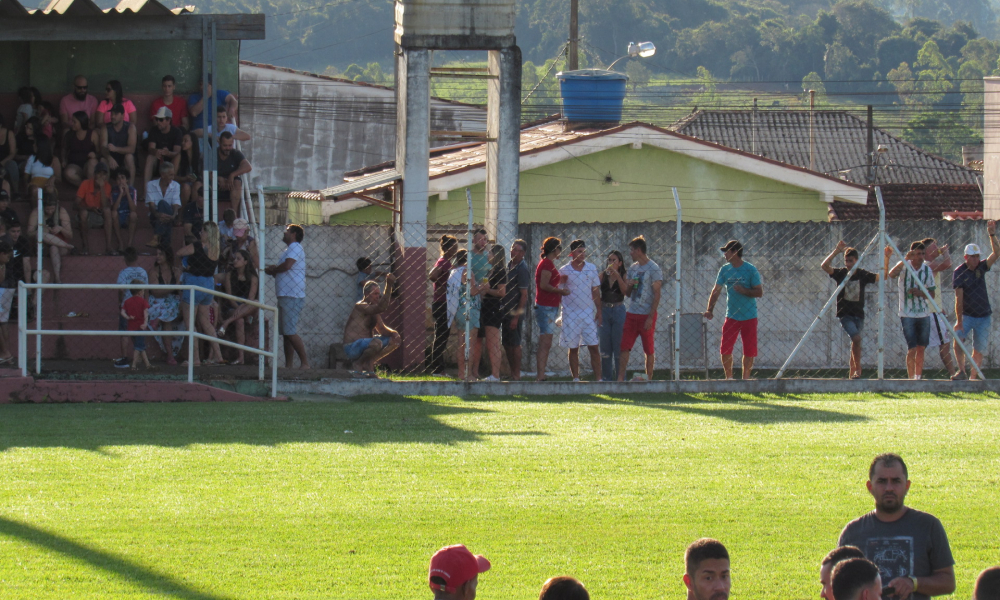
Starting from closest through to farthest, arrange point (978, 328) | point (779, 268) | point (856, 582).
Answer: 1. point (856, 582)
2. point (978, 328)
3. point (779, 268)

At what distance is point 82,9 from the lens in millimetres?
13703

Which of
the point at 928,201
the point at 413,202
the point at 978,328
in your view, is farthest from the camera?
the point at 928,201

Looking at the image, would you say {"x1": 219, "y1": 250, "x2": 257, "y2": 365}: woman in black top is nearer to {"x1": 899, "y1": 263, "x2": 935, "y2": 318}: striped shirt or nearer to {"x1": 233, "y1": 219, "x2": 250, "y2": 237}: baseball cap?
{"x1": 233, "y1": 219, "x2": 250, "y2": 237}: baseball cap

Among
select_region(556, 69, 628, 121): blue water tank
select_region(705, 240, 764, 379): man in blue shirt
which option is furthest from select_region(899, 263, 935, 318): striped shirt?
select_region(556, 69, 628, 121): blue water tank

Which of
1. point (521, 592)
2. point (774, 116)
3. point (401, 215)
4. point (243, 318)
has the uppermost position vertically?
point (774, 116)

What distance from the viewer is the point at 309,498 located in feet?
23.7

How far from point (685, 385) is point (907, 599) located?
7286 mm

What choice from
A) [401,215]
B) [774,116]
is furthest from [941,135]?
[401,215]

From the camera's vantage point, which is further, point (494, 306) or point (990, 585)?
point (494, 306)

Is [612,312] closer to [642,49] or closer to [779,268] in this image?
[779,268]

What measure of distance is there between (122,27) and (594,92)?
38.8ft

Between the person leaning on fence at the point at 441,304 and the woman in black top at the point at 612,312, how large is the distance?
1.86 m

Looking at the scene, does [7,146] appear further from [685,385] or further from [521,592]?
[521,592]

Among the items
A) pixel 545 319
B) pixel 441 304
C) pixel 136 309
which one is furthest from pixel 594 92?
pixel 136 309
